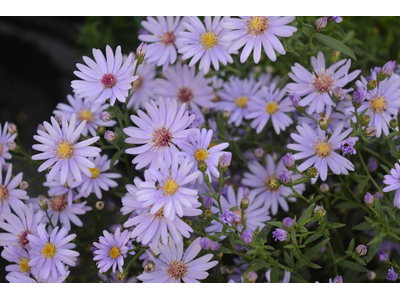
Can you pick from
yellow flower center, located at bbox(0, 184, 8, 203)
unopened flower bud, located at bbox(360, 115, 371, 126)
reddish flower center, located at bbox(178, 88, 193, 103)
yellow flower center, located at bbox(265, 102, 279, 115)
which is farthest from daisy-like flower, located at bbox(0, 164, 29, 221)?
unopened flower bud, located at bbox(360, 115, 371, 126)

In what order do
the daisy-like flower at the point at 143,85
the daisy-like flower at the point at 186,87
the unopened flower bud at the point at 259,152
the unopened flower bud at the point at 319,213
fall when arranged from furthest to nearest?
the daisy-like flower at the point at 143,85 → the daisy-like flower at the point at 186,87 → the unopened flower bud at the point at 259,152 → the unopened flower bud at the point at 319,213

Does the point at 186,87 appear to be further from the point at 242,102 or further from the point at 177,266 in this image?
the point at 177,266

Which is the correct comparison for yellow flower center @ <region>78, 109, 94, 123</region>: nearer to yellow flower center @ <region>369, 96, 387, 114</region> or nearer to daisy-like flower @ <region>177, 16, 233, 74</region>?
daisy-like flower @ <region>177, 16, 233, 74</region>

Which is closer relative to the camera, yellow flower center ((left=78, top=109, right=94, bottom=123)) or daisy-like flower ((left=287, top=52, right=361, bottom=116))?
daisy-like flower ((left=287, top=52, right=361, bottom=116))

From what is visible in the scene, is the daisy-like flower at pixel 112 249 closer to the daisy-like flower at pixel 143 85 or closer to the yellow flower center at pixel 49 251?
the yellow flower center at pixel 49 251

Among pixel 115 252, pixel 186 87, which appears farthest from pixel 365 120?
pixel 115 252

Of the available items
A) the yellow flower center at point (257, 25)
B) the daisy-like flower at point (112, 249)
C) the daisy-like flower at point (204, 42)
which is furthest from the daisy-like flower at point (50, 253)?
the yellow flower center at point (257, 25)
